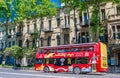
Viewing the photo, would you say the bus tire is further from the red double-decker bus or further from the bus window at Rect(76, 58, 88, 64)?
the bus window at Rect(76, 58, 88, 64)

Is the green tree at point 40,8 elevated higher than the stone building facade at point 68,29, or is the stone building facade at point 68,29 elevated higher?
the green tree at point 40,8

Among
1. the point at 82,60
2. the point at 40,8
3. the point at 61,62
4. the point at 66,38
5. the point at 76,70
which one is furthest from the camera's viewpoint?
the point at 66,38

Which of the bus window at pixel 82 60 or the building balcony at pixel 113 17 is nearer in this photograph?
the bus window at pixel 82 60

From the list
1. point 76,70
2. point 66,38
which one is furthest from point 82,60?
point 66,38

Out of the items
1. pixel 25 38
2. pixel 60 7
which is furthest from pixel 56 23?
pixel 25 38

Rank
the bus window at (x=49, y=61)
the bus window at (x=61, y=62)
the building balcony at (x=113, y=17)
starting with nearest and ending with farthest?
1. the bus window at (x=61, y=62)
2. the bus window at (x=49, y=61)
3. the building balcony at (x=113, y=17)

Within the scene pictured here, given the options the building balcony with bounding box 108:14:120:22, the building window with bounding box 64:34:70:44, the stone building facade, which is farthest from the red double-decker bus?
the building window with bounding box 64:34:70:44

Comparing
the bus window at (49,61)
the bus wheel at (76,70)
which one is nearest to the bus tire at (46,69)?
the bus window at (49,61)

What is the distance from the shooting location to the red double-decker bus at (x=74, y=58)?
98.9ft

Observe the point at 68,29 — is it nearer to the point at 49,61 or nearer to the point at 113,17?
the point at 113,17

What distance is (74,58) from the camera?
105 ft

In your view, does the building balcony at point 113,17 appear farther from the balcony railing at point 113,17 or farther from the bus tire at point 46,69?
the bus tire at point 46,69

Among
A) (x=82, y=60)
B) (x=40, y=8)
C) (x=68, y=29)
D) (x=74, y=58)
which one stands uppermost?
(x=40, y=8)

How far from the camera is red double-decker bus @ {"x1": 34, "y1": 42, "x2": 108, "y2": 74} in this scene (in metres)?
30.1
